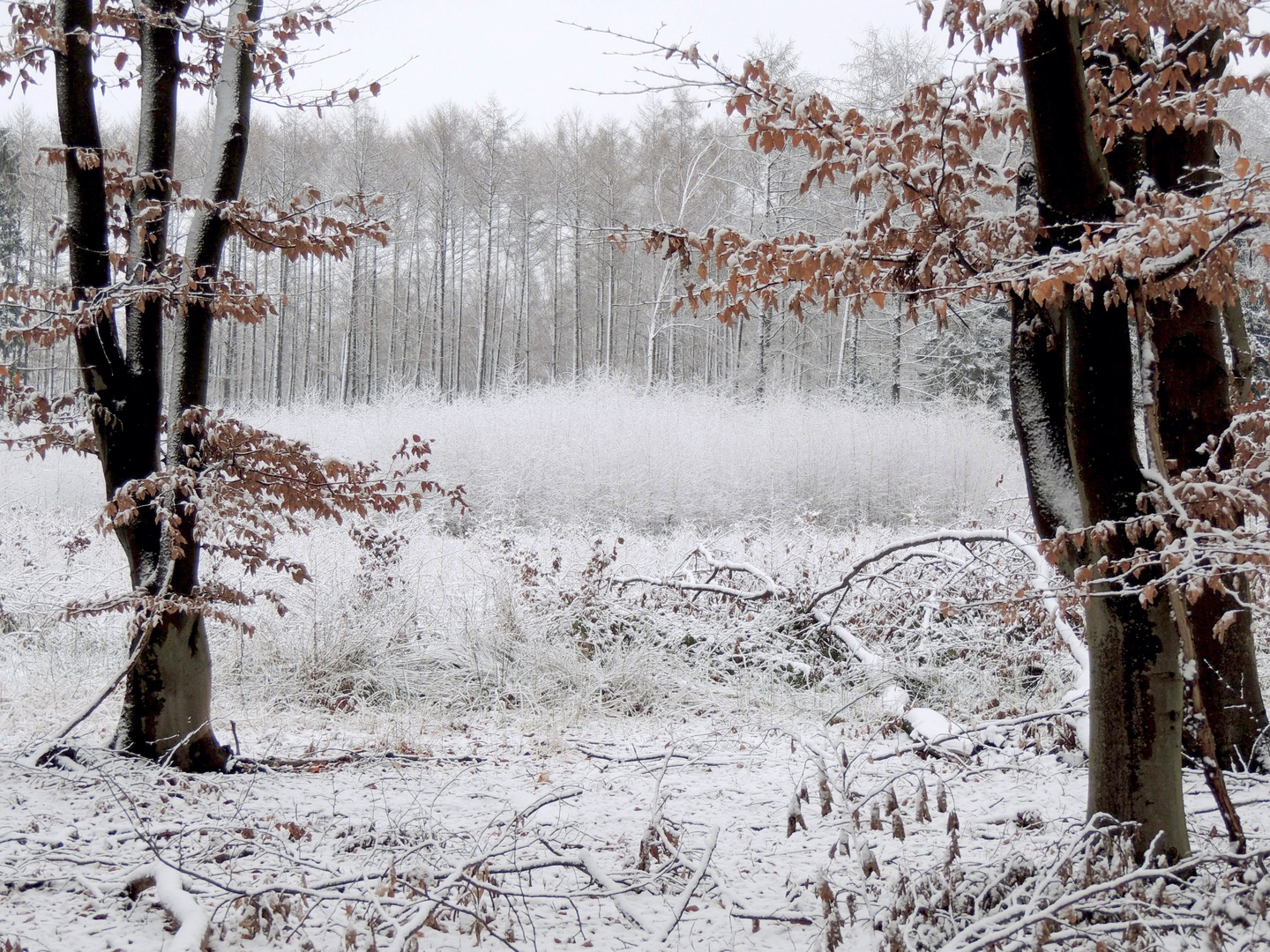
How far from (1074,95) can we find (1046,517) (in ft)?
3.91

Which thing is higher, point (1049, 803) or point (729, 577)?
point (729, 577)

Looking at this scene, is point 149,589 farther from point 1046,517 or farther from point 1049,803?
point 1049,803

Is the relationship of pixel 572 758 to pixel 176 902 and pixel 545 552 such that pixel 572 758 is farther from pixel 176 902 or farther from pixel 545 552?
pixel 545 552

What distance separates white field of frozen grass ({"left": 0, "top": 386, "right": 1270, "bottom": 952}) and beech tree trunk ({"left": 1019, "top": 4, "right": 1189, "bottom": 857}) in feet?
0.68

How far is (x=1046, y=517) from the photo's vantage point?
262cm

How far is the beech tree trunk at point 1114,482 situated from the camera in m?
2.24

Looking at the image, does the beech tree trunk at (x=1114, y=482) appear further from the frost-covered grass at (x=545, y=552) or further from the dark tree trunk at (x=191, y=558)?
the dark tree trunk at (x=191, y=558)

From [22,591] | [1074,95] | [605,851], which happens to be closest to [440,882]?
[605,851]

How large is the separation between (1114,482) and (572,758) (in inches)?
120

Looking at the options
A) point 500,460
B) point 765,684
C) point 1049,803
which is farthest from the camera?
point 500,460

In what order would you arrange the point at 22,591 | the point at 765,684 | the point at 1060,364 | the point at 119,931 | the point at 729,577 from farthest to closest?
the point at 22,591, the point at 729,577, the point at 765,684, the point at 1060,364, the point at 119,931

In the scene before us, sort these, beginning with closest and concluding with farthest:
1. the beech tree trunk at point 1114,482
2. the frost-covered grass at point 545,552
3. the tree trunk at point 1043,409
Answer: the beech tree trunk at point 1114,482 → the tree trunk at point 1043,409 → the frost-covered grass at point 545,552

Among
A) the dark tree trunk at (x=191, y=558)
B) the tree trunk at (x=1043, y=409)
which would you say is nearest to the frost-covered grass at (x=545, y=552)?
the dark tree trunk at (x=191, y=558)

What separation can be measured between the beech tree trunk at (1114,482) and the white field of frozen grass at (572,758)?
0.68 feet
